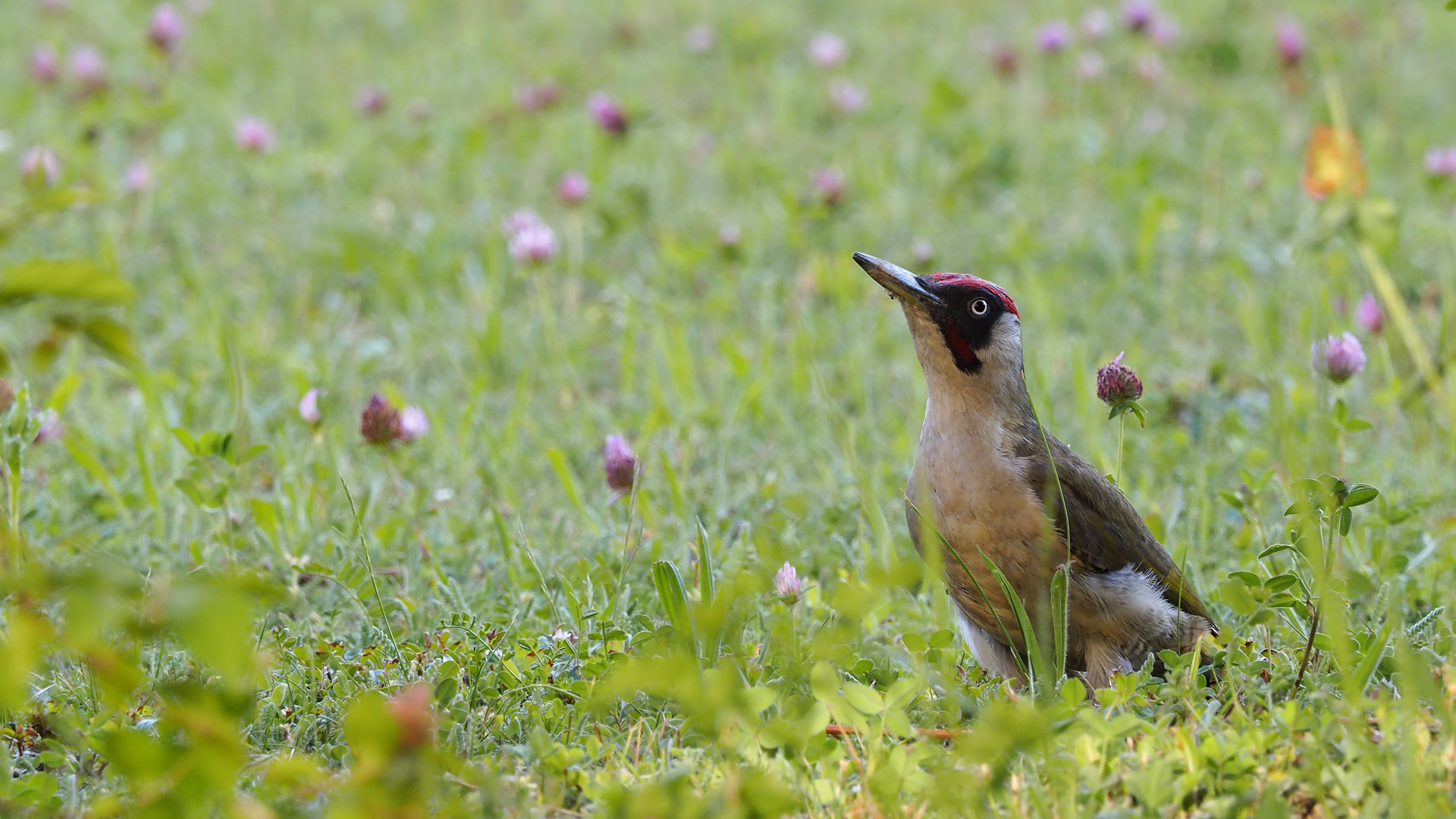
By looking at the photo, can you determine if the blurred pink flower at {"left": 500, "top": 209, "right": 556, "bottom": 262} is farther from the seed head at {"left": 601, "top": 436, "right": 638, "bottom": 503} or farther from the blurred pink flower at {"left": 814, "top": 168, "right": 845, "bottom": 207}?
the seed head at {"left": 601, "top": 436, "right": 638, "bottom": 503}

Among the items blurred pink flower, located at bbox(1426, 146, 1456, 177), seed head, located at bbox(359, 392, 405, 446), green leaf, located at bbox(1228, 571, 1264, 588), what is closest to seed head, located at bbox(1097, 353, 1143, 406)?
green leaf, located at bbox(1228, 571, 1264, 588)

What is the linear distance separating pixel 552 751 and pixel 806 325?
3474 millimetres

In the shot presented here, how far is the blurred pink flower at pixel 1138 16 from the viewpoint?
757 centimetres

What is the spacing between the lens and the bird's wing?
321 centimetres

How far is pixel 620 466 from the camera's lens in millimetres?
3812

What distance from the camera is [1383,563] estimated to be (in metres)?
3.35

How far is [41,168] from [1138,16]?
5.97 metres

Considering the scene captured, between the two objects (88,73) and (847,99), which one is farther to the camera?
(847,99)

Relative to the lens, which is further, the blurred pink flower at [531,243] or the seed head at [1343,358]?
the blurred pink flower at [531,243]

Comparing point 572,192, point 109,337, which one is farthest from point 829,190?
point 109,337

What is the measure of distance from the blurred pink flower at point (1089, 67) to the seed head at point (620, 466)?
16.2 ft

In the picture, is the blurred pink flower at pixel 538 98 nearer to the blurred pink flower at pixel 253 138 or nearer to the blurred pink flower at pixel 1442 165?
the blurred pink flower at pixel 253 138

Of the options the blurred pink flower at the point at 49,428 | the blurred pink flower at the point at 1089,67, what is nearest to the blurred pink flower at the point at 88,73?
the blurred pink flower at the point at 49,428

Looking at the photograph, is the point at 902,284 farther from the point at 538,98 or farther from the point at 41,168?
the point at 538,98
